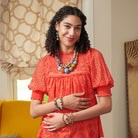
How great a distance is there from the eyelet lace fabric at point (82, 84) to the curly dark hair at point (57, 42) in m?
0.05

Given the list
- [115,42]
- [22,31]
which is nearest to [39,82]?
[115,42]

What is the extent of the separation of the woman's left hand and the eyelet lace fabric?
0.03 meters

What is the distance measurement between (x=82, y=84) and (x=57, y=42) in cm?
33

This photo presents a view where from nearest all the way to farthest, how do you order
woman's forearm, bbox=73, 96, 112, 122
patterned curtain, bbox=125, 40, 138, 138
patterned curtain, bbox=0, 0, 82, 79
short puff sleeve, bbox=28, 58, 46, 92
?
1. woman's forearm, bbox=73, 96, 112, 122
2. short puff sleeve, bbox=28, 58, 46, 92
3. patterned curtain, bbox=125, 40, 138, 138
4. patterned curtain, bbox=0, 0, 82, 79

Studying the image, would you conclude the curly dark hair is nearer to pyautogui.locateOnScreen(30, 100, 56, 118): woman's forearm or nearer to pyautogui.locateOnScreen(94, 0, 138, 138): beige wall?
pyautogui.locateOnScreen(30, 100, 56, 118): woman's forearm

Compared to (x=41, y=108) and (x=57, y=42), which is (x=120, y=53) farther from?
(x=41, y=108)

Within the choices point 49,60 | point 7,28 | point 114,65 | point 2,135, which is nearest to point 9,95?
point 2,135

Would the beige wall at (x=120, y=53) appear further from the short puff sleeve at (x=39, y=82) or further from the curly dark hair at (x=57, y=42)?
the short puff sleeve at (x=39, y=82)

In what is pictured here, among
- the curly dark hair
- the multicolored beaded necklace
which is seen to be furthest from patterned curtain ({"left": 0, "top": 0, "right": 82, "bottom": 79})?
the multicolored beaded necklace

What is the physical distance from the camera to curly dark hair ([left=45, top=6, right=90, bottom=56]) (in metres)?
1.17

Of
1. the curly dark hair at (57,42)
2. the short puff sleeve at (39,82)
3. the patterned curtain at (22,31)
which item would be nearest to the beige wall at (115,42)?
the patterned curtain at (22,31)

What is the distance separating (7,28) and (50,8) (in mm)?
596

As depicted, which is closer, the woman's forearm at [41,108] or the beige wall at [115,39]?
the woman's forearm at [41,108]

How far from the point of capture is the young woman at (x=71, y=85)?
1100 mm
